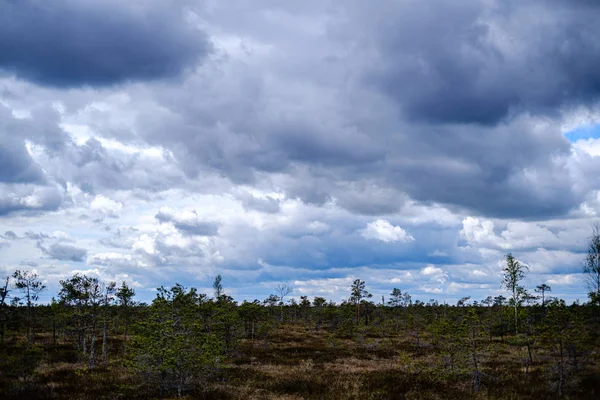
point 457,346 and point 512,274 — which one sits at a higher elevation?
point 512,274

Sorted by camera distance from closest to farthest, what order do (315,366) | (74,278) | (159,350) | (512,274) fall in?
1. (159,350)
2. (315,366)
3. (74,278)
4. (512,274)

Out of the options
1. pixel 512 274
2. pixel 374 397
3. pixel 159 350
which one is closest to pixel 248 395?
pixel 159 350

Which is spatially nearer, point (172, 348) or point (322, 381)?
point (172, 348)

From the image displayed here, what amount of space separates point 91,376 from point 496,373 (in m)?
25.7

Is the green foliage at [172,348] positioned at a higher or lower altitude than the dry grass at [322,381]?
higher

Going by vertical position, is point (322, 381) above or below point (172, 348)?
below

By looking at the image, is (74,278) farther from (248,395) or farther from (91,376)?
(248,395)

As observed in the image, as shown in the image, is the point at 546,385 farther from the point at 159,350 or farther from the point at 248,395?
the point at 159,350

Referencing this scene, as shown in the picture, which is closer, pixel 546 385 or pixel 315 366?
pixel 546 385

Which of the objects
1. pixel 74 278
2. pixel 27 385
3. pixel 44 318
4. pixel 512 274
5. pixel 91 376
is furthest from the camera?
pixel 44 318

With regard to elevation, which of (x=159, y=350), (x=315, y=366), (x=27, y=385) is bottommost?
(x=315, y=366)

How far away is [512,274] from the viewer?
39719mm

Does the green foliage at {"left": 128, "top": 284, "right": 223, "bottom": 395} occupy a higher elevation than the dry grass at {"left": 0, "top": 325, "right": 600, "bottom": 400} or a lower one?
higher

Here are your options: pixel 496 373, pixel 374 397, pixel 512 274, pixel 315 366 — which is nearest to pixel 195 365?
pixel 374 397
